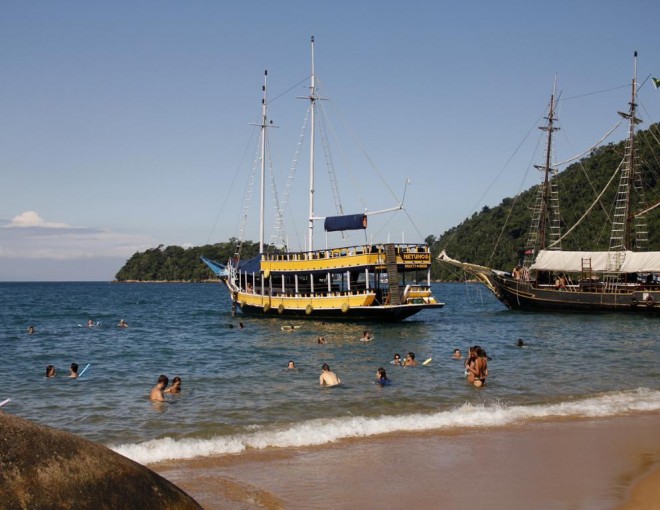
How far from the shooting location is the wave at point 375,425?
40.9 ft

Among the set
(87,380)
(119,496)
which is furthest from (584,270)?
(119,496)

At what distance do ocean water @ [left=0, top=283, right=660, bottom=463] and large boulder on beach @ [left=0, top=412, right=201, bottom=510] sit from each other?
6.27 m

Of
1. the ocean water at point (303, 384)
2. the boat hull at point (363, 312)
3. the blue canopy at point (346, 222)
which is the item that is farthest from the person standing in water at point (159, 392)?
the blue canopy at point (346, 222)

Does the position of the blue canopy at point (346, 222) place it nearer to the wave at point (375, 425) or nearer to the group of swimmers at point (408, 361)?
the group of swimmers at point (408, 361)

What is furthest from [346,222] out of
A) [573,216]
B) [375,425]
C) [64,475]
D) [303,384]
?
[573,216]

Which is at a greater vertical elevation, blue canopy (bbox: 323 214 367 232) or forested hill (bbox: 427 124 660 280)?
forested hill (bbox: 427 124 660 280)

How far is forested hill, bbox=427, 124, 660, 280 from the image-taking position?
94688 millimetres

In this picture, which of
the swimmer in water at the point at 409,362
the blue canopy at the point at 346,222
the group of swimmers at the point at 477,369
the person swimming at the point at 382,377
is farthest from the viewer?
the blue canopy at the point at 346,222

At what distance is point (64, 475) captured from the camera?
218 inches

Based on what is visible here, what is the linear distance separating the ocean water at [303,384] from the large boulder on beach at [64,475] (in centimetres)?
627

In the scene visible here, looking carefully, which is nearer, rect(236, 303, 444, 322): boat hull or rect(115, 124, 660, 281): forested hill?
rect(236, 303, 444, 322): boat hull

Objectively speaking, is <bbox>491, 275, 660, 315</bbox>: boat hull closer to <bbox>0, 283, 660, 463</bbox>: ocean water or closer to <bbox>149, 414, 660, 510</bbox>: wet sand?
<bbox>0, 283, 660, 463</bbox>: ocean water

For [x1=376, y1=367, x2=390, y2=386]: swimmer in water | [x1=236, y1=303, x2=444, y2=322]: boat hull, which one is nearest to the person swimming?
[x1=376, y1=367, x2=390, y2=386]: swimmer in water

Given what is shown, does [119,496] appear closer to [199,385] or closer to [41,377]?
[199,385]
